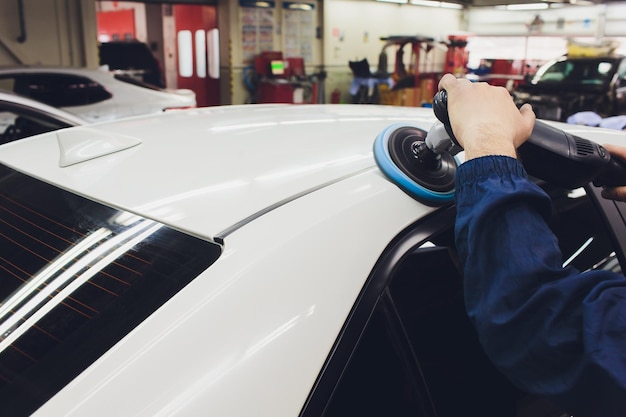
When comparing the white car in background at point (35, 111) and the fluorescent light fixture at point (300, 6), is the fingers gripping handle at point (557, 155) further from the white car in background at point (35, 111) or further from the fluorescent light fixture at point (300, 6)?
the fluorescent light fixture at point (300, 6)

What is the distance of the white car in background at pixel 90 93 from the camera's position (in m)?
5.15

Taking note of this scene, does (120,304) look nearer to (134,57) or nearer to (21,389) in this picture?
(21,389)

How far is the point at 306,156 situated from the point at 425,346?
Answer: 2.14ft

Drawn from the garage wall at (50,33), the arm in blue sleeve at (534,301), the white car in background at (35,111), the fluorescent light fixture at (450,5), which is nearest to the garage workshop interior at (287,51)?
the garage wall at (50,33)

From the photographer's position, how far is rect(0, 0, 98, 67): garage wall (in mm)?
7480

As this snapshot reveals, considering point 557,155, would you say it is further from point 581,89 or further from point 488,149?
point 581,89

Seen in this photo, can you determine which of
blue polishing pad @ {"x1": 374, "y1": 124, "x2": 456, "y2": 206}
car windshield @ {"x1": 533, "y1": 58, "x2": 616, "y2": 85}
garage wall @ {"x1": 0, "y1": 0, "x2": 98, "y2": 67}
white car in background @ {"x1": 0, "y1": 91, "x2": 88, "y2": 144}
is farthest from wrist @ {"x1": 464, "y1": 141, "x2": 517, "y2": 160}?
car windshield @ {"x1": 533, "y1": 58, "x2": 616, "y2": 85}

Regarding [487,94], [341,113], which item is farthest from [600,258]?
[487,94]

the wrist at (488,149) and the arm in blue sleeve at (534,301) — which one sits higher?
the wrist at (488,149)

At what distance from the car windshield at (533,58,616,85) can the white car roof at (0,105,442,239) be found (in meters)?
10.3

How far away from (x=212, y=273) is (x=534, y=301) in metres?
0.45

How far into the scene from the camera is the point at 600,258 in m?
1.81

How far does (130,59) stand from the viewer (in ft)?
30.1

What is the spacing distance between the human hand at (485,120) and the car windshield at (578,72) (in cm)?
1049
